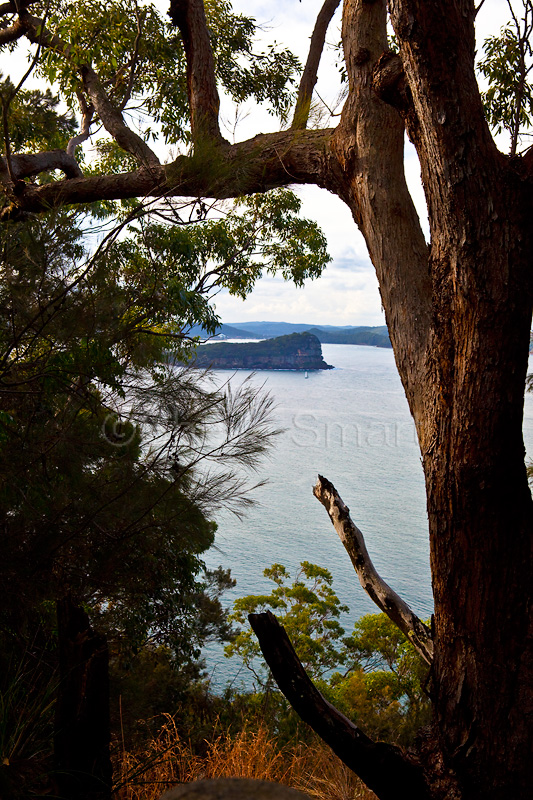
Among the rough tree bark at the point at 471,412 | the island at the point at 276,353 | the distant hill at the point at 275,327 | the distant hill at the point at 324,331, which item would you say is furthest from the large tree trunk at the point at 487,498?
the distant hill at the point at 275,327

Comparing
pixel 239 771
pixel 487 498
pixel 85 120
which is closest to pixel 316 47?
pixel 85 120

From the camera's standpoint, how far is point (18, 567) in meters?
2.00

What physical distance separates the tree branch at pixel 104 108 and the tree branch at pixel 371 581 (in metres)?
Result: 1.33

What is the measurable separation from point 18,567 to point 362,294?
6009mm

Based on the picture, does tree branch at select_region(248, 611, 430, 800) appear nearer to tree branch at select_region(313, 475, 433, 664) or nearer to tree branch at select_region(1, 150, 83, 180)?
tree branch at select_region(313, 475, 433, 664)

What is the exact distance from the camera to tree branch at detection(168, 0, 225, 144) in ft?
7.92

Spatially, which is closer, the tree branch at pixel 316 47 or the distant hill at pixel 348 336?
the tree branch at pixel 316 47

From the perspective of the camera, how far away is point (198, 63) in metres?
2.48

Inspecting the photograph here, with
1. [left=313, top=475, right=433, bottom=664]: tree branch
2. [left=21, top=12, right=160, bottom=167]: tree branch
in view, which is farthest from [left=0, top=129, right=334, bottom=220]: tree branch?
[left=313, top=475, right=433, bottom=664]: tree branch

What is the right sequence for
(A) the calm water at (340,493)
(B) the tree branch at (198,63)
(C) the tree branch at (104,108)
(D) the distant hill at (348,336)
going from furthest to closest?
(D) the distant hill at (348,336) → (A) the calm water at (340,493) → (C) the tree branch at (104,108) → (B) the tree branch at (198,63)

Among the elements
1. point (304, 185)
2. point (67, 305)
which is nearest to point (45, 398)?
point (67, 305)

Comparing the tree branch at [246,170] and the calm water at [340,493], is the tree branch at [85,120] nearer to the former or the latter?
the tree branch at [246,170]

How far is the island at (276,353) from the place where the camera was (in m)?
9.16

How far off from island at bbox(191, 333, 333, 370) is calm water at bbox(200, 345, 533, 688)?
486mm
